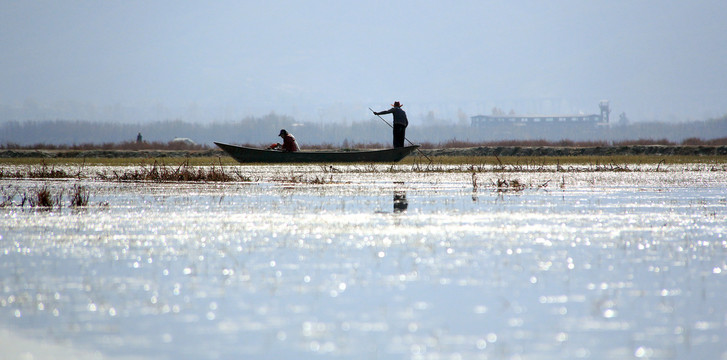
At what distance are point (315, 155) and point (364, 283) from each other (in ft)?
78.7

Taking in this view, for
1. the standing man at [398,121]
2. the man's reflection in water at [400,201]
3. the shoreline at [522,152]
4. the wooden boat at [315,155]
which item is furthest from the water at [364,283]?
the shoreline at [522,152]

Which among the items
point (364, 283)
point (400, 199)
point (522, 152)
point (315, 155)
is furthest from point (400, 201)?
point (522, 152)

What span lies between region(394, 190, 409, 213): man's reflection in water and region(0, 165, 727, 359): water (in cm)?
32

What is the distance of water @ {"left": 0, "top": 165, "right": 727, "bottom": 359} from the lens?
4.24 metres

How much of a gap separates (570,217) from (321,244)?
3.39 m

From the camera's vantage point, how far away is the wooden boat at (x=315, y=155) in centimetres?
2962

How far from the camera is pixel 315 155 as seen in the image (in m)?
29.6

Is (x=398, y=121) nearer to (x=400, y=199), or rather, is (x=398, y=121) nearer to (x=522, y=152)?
(x=400, y=199)

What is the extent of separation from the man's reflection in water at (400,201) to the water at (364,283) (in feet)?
1.04

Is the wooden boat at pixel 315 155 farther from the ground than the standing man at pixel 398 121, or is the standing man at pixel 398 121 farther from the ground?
the standing man at pixel 398 121

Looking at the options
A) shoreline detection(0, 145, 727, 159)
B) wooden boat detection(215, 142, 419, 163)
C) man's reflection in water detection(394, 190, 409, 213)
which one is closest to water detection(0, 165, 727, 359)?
man's reflection in water detection(394, 190, 409, 213)

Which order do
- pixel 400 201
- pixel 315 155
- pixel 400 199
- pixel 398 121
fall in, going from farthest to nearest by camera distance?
pixel 398 121 < pixel 315 155 < pixel 400 199 < pixel 400 201

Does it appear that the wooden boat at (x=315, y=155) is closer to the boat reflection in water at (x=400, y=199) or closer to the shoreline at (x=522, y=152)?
the boat reflection in water at (x=400, y=199)

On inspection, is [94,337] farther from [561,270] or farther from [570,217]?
[570,217]
